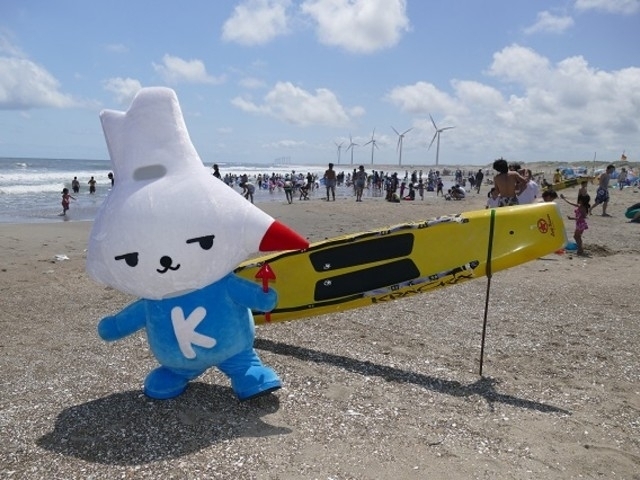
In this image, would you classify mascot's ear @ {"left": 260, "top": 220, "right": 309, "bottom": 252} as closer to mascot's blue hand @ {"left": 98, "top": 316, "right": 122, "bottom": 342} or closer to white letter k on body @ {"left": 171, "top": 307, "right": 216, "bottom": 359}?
white letter k on body @ {"left": 171, "top": 307, "right": 216, "bottom": 359}

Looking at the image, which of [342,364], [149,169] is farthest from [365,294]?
[149,169]

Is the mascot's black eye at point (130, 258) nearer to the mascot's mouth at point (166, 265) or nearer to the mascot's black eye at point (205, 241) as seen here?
the mascot's mouth at point (166, 265)

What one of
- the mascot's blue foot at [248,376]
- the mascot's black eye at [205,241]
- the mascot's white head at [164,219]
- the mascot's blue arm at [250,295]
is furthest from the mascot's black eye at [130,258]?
the mascot's blue foot at [248,376]

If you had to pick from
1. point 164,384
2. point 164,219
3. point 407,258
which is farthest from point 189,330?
point 407,258

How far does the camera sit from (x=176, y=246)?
3.29m

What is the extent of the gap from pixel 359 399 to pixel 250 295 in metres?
1.28

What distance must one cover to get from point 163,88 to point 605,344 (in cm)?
507

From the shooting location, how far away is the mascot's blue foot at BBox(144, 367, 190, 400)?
385 centimetres

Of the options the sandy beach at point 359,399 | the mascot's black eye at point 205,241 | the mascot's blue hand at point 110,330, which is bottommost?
the sandy beach at point 359,399

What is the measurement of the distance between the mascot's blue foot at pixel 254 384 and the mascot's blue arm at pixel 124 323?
2.81 feet

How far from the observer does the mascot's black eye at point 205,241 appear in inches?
131

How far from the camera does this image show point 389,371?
15.1ft

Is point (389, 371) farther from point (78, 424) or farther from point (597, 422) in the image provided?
point (78, 424)

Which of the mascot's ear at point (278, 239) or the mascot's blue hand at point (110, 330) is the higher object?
the mascot's ear at point (278, 239)
